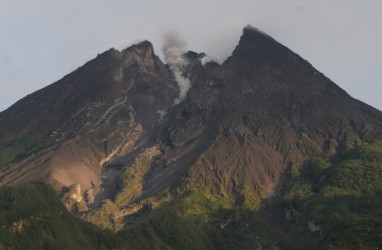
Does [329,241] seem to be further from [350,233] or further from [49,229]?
[49,229]

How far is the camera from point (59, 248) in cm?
18600

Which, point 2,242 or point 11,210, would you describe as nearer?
point 2,242

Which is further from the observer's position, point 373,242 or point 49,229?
point 49,229

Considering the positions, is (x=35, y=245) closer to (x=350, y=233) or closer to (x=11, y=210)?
(x=11, y=210)

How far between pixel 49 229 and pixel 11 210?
33.6 ft

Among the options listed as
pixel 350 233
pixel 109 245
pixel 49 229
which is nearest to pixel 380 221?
pixel 350 233

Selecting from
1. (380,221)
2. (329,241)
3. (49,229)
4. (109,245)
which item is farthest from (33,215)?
(380,221)

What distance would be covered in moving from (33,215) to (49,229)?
17.4ft

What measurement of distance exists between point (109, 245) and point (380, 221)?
2638 inches

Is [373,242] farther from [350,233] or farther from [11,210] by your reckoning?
[11,210]

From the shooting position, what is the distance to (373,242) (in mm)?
178375

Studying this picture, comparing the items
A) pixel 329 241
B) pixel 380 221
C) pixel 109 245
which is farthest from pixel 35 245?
pixel 380 221

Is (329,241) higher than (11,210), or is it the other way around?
(11,210)

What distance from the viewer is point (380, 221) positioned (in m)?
196
